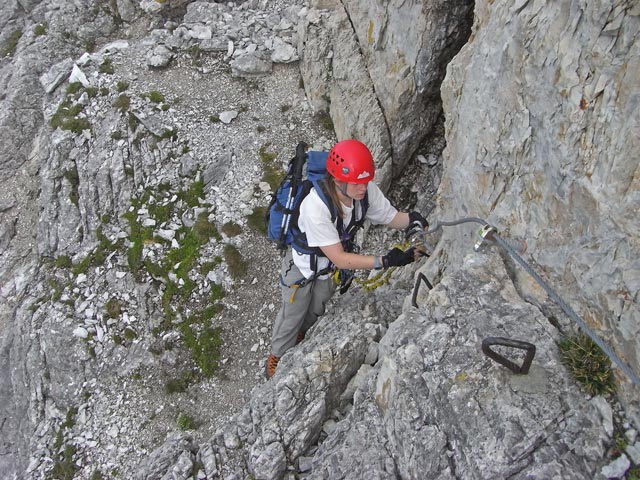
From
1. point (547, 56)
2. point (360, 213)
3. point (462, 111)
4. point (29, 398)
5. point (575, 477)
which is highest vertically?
point (547, 56)

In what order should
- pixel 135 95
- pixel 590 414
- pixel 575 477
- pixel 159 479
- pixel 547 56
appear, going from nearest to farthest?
pixel 575 477, pixel 590 414, pixel 547 56, pixel 159 479, pixel 135 95

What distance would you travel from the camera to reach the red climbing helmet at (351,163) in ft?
21.7

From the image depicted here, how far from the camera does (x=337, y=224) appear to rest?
7418 millimetres

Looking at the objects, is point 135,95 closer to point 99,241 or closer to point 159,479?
point 99,241

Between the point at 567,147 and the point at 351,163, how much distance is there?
104 inches

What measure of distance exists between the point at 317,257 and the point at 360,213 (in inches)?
47.5

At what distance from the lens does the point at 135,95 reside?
1705 centimetres

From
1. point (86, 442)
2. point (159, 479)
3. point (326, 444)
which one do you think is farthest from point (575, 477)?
point (86, 442)

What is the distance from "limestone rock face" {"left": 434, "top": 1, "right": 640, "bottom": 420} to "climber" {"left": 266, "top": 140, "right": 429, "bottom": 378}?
135 cm

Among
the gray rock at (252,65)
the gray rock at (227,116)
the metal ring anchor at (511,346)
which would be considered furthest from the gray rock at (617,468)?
the gray rock at (252,65)

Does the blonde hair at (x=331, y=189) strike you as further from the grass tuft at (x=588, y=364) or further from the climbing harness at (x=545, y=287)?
the grass tuft at (x=588, y=364)

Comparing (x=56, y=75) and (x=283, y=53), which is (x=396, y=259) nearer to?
(x=283, y=53)

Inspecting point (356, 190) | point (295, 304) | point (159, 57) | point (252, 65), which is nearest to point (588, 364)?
point (356, 190)

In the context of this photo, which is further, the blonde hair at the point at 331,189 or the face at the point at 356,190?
the blonde hair at the point at 331,189
